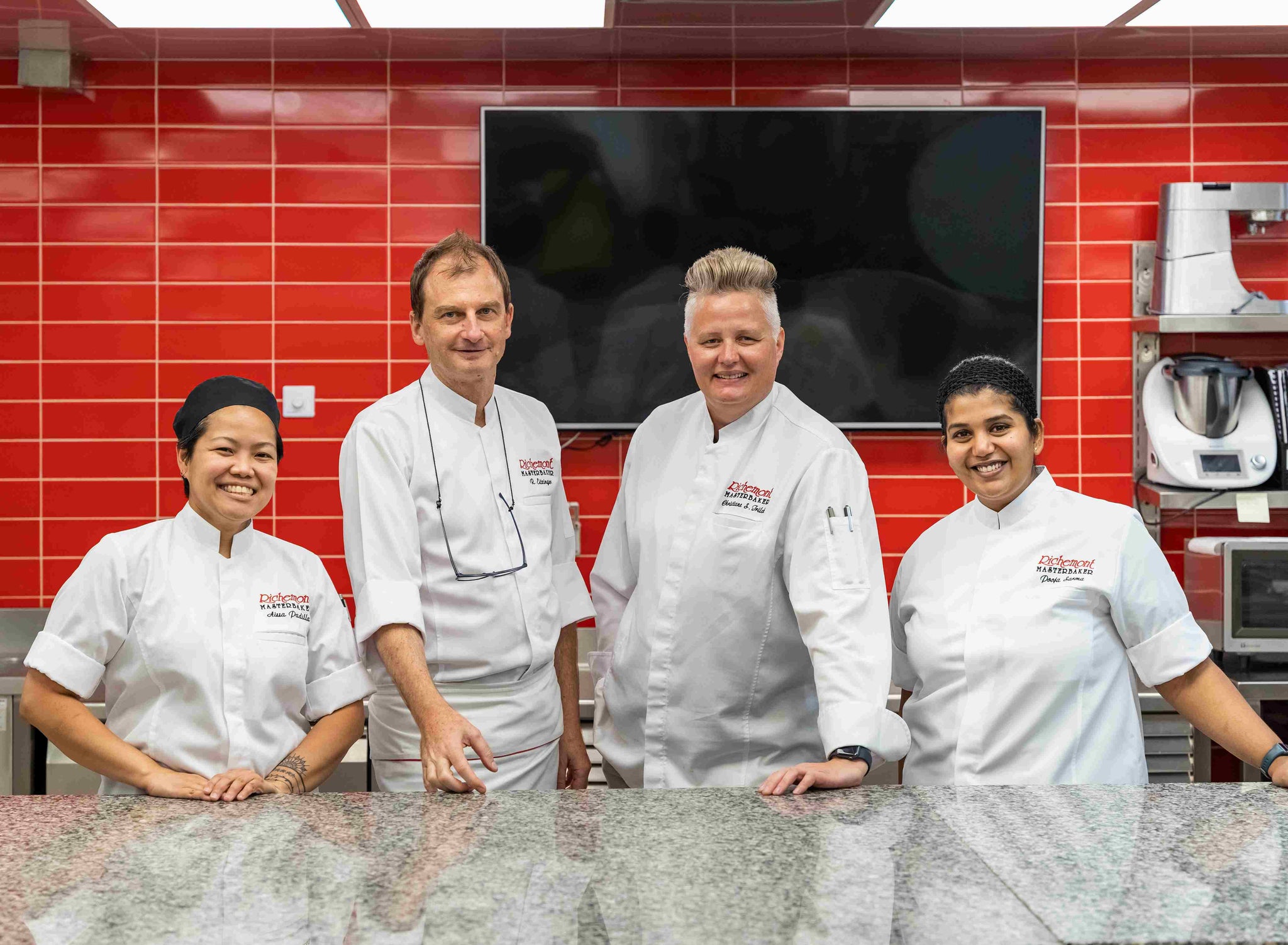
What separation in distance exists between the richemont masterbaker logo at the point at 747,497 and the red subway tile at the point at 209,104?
1.96 meters

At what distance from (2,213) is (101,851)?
2.49 m

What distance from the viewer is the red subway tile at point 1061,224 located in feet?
9.71

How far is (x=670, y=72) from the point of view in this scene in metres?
2.92

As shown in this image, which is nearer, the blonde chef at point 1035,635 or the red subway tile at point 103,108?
the blonde chef at point 1035,635

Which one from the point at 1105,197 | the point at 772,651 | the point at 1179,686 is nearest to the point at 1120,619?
the point at 1179,686

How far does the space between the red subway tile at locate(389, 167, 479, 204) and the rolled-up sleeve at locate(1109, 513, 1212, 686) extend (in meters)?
2.00

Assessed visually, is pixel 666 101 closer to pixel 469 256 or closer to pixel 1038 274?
pixel 1038 274

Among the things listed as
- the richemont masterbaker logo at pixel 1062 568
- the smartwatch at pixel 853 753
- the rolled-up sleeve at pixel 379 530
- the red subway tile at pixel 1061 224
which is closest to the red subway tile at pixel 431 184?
the rolled-up sleeve at pixel 379 530

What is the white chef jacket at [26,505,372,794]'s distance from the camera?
1.39 metres

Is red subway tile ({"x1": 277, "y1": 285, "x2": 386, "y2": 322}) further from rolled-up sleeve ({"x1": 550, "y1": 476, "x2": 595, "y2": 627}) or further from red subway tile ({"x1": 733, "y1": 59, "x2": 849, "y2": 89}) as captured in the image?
rolled-up sleeve ({"x1": 550, "y1": 476, "x2": 595, "y2": 627})

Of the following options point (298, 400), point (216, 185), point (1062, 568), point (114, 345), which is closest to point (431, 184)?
point (216, 185)

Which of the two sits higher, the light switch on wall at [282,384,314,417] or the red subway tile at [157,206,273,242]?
→ the red subway tile at [157,206,273,242]

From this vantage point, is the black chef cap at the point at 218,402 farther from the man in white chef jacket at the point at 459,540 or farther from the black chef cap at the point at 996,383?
the black chef cap at the point at 996,383

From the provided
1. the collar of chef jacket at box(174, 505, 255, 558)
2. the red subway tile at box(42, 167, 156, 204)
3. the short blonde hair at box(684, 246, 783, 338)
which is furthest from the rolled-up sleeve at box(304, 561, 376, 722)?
the red subway tile at box(42, 167, 156, 204)
